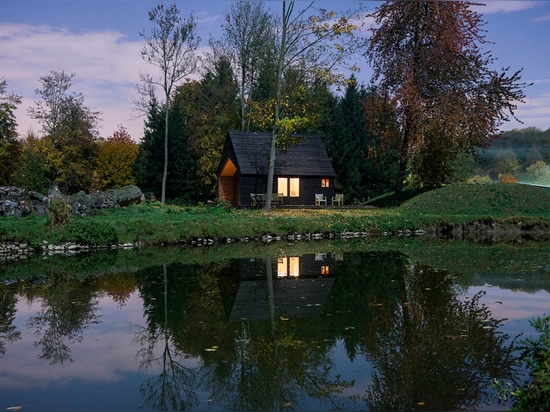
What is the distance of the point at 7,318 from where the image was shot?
8.45m

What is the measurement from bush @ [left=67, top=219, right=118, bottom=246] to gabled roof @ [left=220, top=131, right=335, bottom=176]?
14.6 metres

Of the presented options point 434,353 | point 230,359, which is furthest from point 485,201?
point 230,359

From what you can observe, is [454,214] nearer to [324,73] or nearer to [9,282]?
[324,73]

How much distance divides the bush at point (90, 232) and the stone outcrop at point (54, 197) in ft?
10.5

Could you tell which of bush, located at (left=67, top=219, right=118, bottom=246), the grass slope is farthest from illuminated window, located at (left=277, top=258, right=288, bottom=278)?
the grass slope

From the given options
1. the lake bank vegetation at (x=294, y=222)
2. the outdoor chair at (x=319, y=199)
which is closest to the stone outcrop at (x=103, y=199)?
the lake bank vegetation at (x=294, y=222)

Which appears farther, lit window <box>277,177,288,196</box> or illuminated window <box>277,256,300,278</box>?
lit window <box>277,177,288,196</box>

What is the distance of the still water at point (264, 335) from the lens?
16.8ft

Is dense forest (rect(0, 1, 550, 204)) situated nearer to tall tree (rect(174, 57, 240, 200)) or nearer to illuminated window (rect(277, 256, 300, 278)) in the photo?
tall tree (rect(174, 57, 240, 200))

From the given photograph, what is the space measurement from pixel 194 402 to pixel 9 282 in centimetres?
845

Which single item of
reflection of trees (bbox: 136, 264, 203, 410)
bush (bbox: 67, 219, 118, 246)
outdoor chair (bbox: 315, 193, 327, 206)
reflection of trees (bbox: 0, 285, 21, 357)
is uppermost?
outdoor chair (bbox: 315, 193, 327, 206)

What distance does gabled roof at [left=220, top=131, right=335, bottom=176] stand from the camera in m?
32.7

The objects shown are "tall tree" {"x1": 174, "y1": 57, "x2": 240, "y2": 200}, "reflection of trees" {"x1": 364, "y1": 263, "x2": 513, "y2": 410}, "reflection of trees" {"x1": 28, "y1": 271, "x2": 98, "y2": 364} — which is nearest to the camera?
"reflection of trees" {"x1": 364, "y1": 263, "x2": 513, "y2": 410}

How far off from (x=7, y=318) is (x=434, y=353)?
6491 mm
